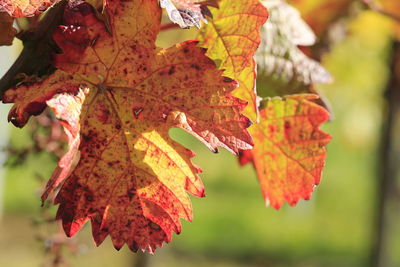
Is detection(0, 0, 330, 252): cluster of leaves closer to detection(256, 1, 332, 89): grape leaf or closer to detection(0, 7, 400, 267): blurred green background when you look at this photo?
detection(256, 1, 332, 89): grape leaf

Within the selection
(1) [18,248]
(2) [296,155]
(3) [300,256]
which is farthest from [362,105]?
(1) [18,248]

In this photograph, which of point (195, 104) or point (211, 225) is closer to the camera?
point (195, 104)

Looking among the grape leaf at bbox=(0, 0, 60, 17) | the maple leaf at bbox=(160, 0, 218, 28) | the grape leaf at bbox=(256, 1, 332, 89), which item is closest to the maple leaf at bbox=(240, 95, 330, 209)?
the grape leaf at bbox=(256, 1, 332, 89)

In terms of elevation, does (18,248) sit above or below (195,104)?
below

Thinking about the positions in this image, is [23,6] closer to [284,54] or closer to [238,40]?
[238,40]

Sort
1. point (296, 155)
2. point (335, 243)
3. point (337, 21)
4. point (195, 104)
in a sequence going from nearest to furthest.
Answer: point (195, 104)
point (296, 155)
point (337, 21)
point (335, 243)

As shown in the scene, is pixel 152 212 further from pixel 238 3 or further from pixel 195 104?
pixel 238 3
